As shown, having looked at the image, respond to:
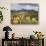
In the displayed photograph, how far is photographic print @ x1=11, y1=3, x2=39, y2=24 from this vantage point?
4.76 m

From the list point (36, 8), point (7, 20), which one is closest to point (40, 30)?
point (36, 8)

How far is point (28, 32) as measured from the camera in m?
4.82

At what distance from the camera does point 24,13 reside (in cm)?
477

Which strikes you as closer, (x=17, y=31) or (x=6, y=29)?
(x=6, y=29)

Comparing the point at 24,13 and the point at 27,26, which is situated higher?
the point at 24,13

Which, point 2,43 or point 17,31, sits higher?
point 17,31

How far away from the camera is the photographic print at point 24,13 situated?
4758 millimetres

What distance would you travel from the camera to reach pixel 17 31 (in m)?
4.80

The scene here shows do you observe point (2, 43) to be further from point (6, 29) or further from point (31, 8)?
point (31, 8)

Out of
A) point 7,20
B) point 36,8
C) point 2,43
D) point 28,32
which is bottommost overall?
point 2,43

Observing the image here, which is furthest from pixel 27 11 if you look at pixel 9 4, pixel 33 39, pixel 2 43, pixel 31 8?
pixel 2 43

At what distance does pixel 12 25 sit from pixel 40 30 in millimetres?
871

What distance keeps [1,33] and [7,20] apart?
43 centimetres

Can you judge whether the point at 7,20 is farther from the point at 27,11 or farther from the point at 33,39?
the point at 33,39
